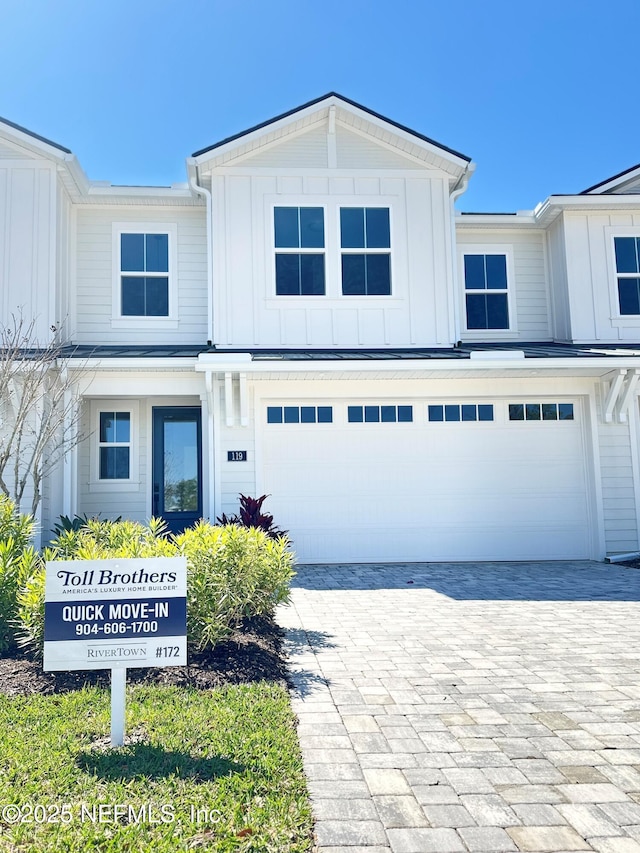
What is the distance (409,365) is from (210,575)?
5.59 metres

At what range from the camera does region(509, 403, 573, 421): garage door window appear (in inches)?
424

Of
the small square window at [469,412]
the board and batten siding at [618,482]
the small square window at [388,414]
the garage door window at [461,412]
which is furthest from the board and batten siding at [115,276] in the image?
the board and batten siding at [618,482]

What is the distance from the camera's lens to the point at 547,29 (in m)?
11.5

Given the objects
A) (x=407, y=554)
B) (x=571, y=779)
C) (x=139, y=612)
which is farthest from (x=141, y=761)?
(x=407, y=554)

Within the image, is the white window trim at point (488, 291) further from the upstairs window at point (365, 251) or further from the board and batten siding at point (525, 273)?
the upstairs window at point (365, 251)

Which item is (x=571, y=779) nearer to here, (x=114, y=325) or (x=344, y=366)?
(x=344, y=366)

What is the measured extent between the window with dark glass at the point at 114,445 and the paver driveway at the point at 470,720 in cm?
509

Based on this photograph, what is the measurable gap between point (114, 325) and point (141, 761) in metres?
9.19

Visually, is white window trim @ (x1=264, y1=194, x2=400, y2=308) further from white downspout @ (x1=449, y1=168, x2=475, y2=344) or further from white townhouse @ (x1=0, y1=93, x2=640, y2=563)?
white downspout @ (x1=449, y1=168, x2=475, y2=344)

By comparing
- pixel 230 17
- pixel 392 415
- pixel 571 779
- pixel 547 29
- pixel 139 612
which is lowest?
pixel 571 779

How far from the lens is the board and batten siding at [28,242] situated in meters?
10.3

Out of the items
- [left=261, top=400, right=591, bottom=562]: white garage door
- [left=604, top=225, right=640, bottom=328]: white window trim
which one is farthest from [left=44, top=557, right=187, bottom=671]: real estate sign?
[left=604, top=225, right=640, bottom=328]: white window trim

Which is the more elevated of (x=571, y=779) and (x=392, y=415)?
(x=392, y=415)

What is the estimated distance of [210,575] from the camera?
4953mm
